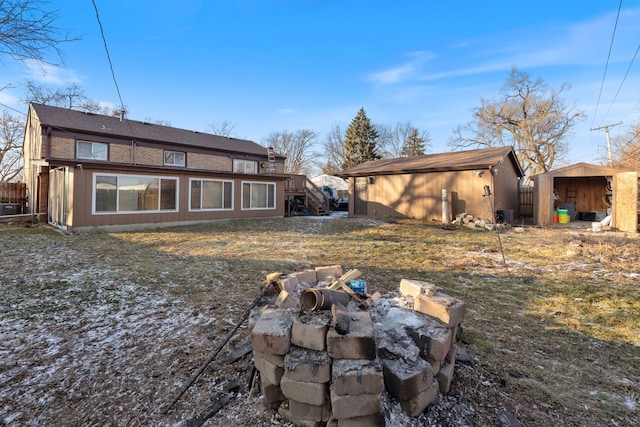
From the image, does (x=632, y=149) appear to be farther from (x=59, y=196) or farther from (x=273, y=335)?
(x=59, y=196)

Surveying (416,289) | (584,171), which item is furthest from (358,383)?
(584,171)

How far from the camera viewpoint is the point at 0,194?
42.7 feet

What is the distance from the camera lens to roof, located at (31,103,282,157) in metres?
13.2

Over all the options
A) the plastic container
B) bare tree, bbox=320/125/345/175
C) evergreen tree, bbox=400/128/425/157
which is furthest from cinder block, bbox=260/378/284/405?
bare tree, bbox=320/125/345/175

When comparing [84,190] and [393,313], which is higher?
[84,190]

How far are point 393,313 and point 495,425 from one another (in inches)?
35.6

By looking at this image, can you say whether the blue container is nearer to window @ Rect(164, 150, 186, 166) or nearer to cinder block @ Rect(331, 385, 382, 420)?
cinder block @ Rect(331, 385, 382, 420)

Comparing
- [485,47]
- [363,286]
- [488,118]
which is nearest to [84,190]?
[363,286]

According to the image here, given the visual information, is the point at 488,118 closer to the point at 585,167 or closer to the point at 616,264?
the point at 585,167

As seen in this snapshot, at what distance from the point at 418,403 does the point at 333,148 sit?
39.3m

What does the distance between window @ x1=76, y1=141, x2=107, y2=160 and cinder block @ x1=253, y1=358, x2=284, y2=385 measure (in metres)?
15.8

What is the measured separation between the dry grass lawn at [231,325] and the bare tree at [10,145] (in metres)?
22.1

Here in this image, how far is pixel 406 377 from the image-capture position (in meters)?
1.79

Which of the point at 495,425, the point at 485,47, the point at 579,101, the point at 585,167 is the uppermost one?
the point at 579,101
